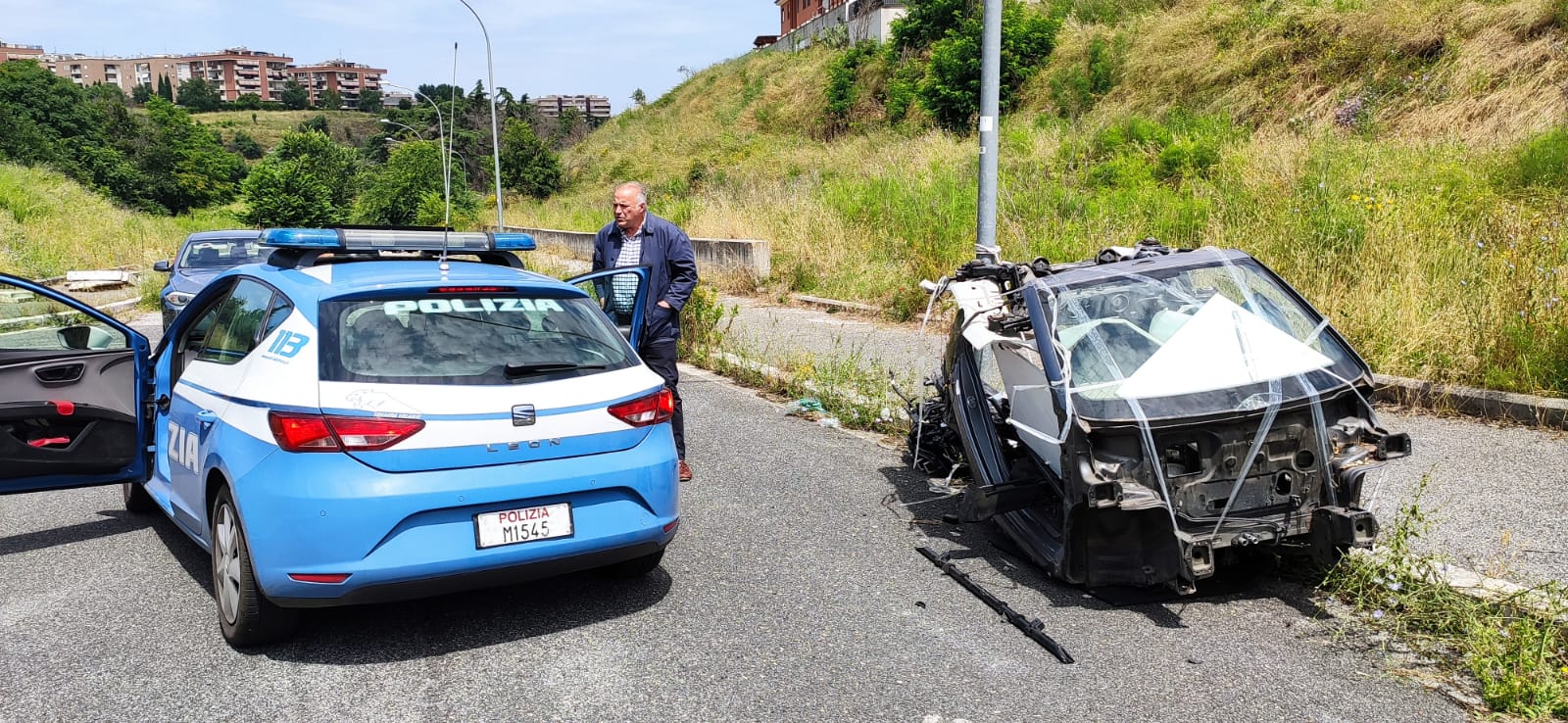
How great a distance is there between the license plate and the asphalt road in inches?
18.6

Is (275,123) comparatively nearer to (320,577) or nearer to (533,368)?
(533,368)

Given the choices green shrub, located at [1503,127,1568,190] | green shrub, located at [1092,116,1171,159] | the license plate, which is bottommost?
the license plate

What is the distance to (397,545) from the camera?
13.0 feet

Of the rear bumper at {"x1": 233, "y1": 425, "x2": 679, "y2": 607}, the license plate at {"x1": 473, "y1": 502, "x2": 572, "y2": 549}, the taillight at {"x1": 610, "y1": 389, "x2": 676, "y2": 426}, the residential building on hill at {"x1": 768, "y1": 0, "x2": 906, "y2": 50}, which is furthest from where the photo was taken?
the residential building on hill at {"x1": 768, "y1": 0, "x2": 906, "y2": 50}

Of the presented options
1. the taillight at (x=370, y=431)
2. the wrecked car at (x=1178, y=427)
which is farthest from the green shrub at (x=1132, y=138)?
the taillight at (x=370, y=431)

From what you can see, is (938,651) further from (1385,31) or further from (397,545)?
(1385,31)

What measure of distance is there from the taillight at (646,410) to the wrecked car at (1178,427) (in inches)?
60.7

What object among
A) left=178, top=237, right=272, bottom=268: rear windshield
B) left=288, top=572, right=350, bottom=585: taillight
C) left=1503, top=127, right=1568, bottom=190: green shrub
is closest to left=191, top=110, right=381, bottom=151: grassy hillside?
left=178, top=237, right=272, bottom=268: rear windshield

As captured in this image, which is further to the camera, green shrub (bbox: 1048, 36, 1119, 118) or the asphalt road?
green shrub (bbox: 1048, 36, 1119, 118)

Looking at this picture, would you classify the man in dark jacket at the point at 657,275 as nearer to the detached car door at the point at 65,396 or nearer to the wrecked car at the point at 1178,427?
the wrecked car at the point at 1178,427

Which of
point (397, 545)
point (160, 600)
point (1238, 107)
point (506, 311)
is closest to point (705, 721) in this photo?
point (397, 545)

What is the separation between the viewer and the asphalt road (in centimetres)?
375

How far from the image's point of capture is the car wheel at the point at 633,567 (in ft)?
16.3

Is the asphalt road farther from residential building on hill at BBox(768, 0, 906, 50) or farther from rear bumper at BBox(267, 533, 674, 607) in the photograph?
residential building on hill at BBox(768, 0, 906, 50)
